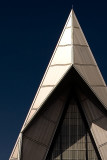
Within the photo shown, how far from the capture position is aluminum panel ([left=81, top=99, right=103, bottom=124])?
46031 mm

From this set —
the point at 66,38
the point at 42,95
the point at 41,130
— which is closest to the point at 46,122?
the point at 41,130

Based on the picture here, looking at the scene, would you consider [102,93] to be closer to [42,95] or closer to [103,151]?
[103,151]

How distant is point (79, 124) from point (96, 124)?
168cm

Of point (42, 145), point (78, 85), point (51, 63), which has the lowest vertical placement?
point (42, 145)

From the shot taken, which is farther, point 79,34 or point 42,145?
point 79,34

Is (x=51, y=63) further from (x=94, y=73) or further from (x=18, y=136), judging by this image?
(x=18, y=136)

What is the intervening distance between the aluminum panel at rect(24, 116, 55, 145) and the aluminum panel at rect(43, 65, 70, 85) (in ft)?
10.8

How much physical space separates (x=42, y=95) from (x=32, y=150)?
4872 millimetres

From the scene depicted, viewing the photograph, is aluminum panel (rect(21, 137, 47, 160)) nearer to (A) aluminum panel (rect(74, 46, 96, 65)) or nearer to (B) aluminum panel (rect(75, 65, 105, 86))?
(B) aluminum panel (rect(75, 65, 105, 86))

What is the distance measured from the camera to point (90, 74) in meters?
47.0

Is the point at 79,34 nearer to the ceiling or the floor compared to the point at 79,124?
nearer to the ceiling

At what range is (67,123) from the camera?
154 ft

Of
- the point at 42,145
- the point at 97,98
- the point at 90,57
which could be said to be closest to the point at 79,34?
the point at 90,57

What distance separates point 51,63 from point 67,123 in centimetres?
574
